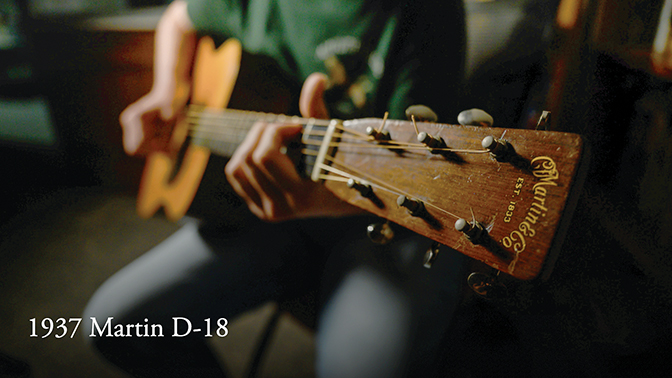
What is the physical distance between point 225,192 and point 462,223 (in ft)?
1.78

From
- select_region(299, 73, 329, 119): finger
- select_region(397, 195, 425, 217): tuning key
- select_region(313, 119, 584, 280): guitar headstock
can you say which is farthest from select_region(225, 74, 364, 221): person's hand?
select_region(397, 195, 425, 217): tuning key

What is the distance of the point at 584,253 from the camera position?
0.76 metres

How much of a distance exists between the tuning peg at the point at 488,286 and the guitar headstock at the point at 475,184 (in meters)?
0.01

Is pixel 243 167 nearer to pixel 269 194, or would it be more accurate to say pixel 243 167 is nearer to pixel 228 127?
pixel 269 194

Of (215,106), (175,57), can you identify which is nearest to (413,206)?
(215,106)

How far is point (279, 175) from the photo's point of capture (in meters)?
0.50

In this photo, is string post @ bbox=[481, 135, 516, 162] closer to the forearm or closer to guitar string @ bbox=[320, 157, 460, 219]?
guitar string @ bbox=[320, 157, 460, 219]

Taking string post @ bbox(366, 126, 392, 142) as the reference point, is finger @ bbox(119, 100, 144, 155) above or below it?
below

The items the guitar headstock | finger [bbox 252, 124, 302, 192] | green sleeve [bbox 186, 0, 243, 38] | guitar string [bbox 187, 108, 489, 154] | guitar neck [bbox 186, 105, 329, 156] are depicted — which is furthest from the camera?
green sleeve [bbox 186, 0, 243, 38]

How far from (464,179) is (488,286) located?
0.11m

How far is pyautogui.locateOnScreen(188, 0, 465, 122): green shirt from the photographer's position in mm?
547

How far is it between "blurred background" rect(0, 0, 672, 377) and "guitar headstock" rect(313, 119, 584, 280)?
0.27 m

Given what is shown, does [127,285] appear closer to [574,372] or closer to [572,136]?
[572,136]

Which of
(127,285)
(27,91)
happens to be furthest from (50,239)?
(127,285)
